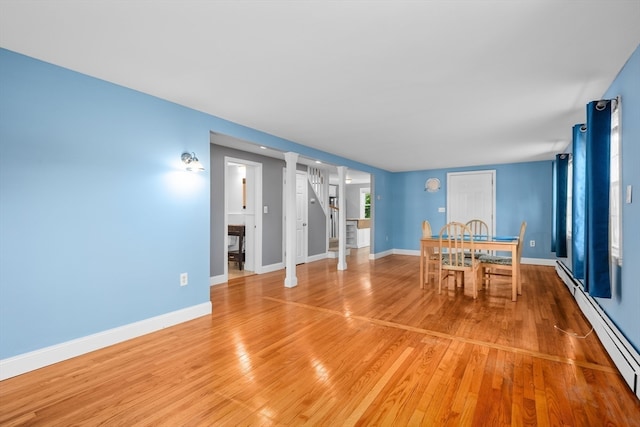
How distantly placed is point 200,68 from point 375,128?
2324 mm

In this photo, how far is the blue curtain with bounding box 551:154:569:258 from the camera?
4.80 m

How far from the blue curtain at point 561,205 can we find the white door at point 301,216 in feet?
14.5

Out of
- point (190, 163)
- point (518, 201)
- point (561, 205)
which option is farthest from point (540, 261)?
point (190, 163)

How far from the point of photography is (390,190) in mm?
8180

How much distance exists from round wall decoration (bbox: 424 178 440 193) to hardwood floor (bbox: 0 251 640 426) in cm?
445

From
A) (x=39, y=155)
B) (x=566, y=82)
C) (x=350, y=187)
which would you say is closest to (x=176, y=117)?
(x=39, y=155)

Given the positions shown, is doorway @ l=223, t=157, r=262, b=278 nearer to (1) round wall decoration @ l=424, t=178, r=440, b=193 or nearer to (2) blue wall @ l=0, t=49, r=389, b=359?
(2) blue wall @ l=0, t=49, r=389, b=359

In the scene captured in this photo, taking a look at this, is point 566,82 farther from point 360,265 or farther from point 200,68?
point 360,265

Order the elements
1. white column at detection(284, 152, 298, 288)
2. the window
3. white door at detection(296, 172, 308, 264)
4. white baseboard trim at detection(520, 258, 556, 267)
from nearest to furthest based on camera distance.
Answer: the window < white column at detection(284, 152, 298, 288) < white baseboard trim at detection(520, 258, 556, 267) < white door at detection(296, 172, 308, 264)

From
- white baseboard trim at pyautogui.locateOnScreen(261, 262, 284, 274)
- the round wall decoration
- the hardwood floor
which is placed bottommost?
the hardwood floor

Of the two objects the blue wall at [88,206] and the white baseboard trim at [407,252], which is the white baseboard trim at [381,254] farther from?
the blue wall at [88,206]

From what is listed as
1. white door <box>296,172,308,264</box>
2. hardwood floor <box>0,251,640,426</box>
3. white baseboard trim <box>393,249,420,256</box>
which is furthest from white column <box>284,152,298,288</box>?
white baseboard trim <box>393,249,420,256</box>

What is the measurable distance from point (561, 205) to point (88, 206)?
6084 millimetres

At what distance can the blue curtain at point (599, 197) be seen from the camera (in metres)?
2.43
